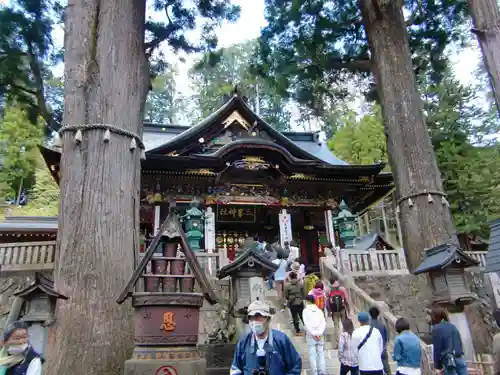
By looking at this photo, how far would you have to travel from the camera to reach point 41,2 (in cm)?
957

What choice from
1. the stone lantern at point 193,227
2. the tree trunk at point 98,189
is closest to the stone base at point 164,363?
the tree trunk at point 98,189

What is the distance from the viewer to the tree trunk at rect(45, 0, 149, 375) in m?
4.61

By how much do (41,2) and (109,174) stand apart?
6614 mm

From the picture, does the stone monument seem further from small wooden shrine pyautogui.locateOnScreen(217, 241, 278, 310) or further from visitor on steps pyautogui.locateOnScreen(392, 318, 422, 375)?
visitor on steps pyautogui.locateOnScreen(392, 318, 422, 375)

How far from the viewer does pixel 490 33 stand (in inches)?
304

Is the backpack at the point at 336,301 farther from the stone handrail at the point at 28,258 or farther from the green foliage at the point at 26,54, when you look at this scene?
the green foliage at the point at 26,54

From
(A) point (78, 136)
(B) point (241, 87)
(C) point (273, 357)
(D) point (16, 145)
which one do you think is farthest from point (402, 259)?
(B) point (241, 87)

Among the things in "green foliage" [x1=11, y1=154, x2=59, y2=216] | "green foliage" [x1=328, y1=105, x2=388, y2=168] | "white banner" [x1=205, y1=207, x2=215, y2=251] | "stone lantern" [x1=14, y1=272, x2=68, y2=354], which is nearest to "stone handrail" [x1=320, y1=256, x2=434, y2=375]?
"white banner" [x1=205, y1=207, x2=215, y2=251]

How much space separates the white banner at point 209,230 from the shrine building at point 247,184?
0.04 metres

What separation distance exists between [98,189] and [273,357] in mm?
3605

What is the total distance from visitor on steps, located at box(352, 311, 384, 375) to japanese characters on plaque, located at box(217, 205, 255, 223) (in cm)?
1213

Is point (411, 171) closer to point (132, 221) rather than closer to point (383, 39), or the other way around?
point (383, 39)

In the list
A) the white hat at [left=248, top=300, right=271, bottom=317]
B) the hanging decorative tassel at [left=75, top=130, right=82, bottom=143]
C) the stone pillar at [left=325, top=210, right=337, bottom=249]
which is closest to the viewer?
the white hat at [left=248, top=300, right=271, bottom=317]

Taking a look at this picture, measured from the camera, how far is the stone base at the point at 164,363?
4127 mm
